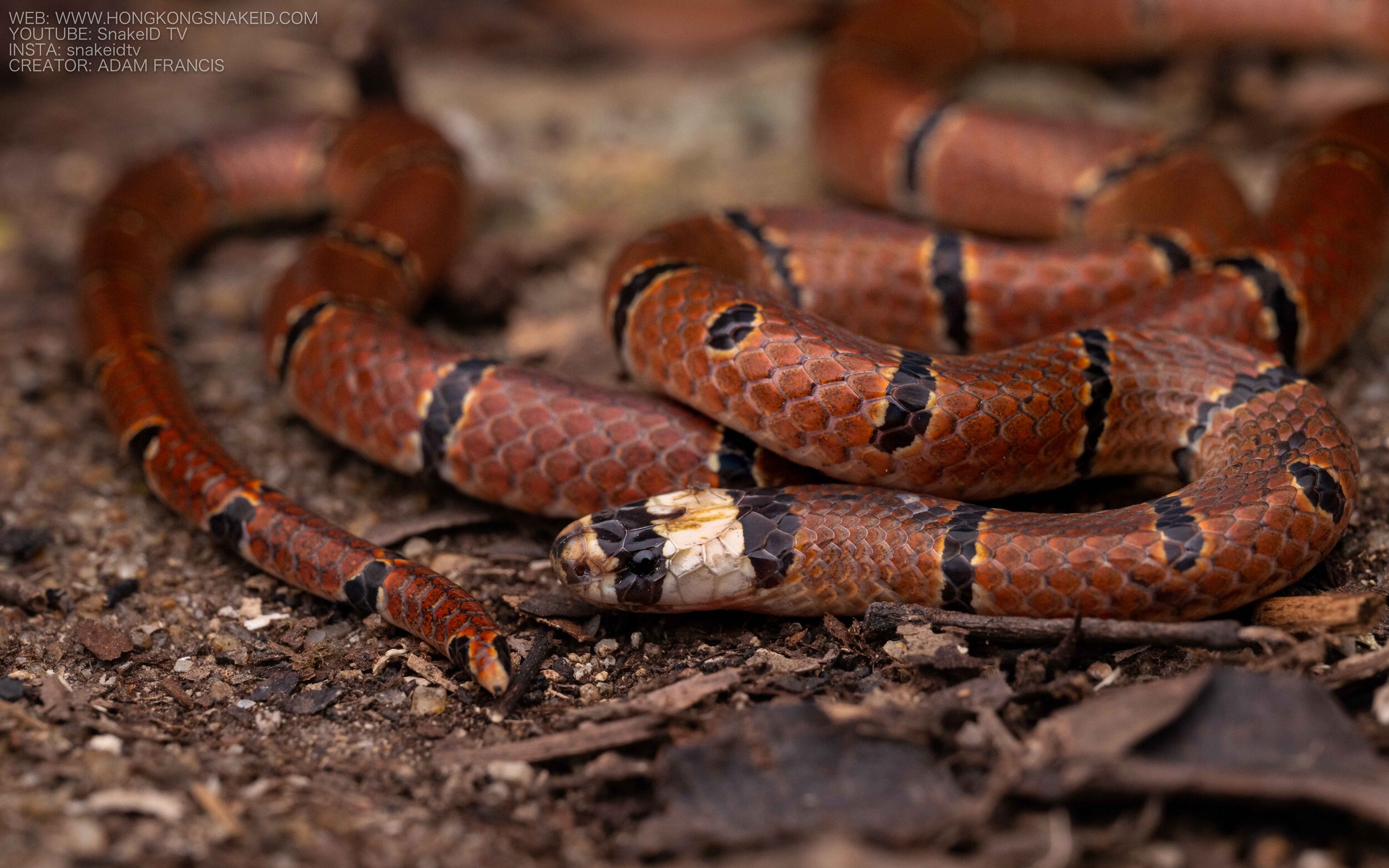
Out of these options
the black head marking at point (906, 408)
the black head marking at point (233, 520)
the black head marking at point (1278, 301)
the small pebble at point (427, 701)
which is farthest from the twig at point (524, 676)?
the black head marking at point (1278, 301)

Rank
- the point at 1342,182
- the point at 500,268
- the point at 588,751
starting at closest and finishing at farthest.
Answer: the point at 588,751 → the point at 1342,182 → the point at 500,268

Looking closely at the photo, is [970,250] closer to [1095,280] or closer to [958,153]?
[1095,280]

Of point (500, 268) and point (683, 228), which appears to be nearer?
point (683, 228)

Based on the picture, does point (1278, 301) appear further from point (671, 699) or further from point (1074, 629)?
point (671, 699)

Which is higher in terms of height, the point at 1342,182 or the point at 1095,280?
the point at 1342,182

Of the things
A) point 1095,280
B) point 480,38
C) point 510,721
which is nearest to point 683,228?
point 1095,280

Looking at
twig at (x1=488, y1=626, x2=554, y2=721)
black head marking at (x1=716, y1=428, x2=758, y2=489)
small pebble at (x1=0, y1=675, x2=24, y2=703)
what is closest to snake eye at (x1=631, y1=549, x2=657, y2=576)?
twig at (x1=488, y1=626, x2=554, y2=721)

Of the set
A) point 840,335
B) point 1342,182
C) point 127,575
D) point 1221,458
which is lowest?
point 127,575
